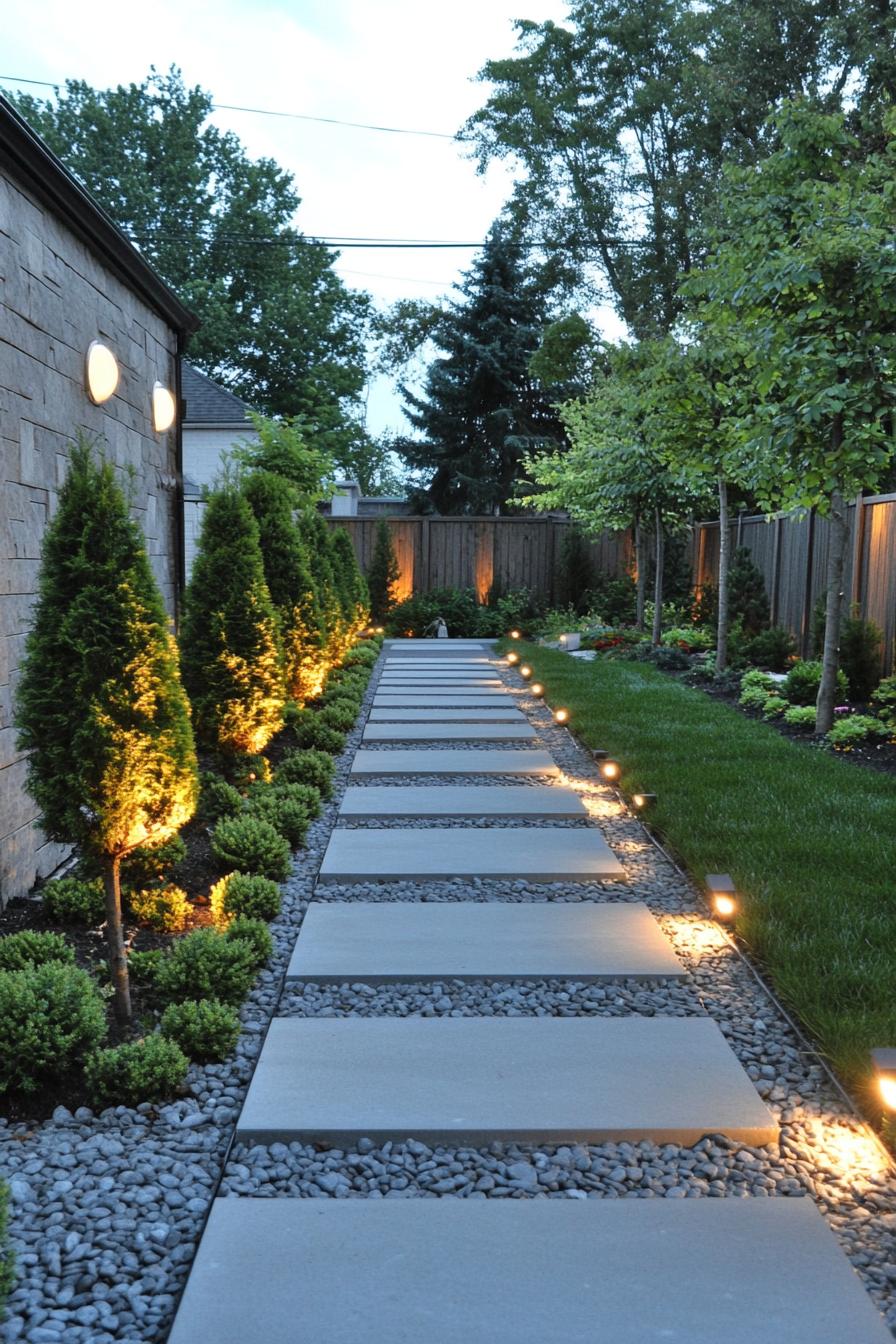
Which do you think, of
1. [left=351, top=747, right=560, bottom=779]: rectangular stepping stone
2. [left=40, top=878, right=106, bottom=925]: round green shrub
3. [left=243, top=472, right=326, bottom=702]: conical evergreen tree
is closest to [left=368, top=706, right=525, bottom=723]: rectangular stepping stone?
[left=243, top=472, right=326, bottom=702]: conical evergreen tree

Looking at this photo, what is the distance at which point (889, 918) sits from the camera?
11.4ft

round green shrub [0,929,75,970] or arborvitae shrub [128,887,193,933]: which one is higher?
round green shrub [0,929,75,970]

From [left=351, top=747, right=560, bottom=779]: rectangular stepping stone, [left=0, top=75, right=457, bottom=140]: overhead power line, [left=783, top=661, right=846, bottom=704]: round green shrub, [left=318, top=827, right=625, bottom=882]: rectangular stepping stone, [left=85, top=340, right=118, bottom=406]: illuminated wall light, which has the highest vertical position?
[left=0, top=75, right=457, bottom=140]: overhead power line

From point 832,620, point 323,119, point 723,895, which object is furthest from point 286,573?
point 323,119

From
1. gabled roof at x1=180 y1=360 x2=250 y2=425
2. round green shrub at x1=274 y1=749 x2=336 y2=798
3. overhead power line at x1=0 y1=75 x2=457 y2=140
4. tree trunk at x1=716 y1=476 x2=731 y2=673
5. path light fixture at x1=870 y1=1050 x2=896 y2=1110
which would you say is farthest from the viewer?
gabled roof at x1=180 y1=360 x2=250 y2=425

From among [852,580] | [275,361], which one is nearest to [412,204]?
[275,361]

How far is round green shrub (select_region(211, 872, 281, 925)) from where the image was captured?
3.74m

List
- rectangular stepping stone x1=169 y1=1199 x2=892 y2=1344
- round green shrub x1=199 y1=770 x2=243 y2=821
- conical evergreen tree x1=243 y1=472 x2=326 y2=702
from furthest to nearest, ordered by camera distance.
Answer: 1. conical evergreen tree x1=243 y1=472 x2=326 y2=702
2. round green shrub x1=199 y1=770 x2=243 y2=821
3. rectangular stepping stone x1=169 y1=1199 x2=892 y2=1344

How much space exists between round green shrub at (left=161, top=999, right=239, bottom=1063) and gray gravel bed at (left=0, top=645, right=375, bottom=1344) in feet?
0.13

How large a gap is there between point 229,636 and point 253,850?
1506mm

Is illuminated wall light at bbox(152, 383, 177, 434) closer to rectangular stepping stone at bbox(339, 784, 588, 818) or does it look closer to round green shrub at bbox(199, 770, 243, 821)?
round green shrub at bbox(199, 770, 243, 821)

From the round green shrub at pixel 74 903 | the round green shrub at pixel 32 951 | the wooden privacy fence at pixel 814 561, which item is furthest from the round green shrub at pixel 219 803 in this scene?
the wooden privacy fence at pixel 814 561

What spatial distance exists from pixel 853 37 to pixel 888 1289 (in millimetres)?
19374

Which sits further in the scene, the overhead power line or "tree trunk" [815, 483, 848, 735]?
the overhead power line
